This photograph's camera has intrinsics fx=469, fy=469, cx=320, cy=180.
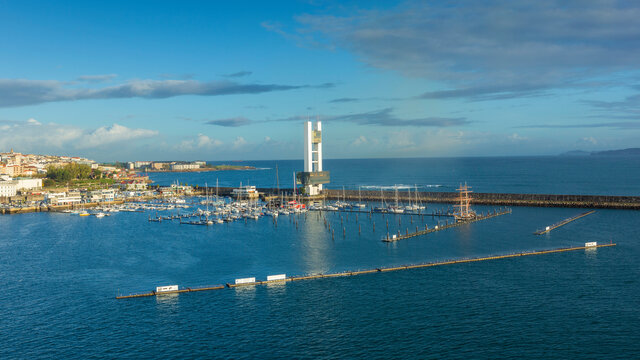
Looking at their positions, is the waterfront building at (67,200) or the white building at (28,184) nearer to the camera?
the waterfront building at (67,200)

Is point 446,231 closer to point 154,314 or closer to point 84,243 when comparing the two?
point 154,314

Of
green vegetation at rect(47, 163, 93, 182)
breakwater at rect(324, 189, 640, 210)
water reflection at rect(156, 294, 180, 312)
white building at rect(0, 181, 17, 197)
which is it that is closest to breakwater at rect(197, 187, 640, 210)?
breakwater at rect(324, 189, 640, 210)

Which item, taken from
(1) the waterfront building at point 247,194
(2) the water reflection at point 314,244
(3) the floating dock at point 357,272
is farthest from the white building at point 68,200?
(3) the floating dock at point 357,272

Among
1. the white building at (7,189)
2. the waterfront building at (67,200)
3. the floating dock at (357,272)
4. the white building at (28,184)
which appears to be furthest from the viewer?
the white building at (28,184)

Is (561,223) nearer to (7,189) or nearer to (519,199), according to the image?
(519,199)

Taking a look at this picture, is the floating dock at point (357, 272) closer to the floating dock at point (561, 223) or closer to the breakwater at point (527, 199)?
the floating dock at point (561, 223)

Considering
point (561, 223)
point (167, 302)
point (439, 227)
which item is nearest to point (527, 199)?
point (561, 223)
